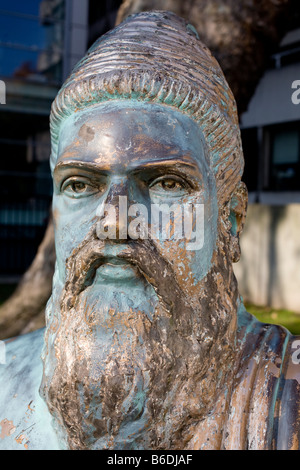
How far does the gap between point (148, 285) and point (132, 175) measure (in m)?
0.35

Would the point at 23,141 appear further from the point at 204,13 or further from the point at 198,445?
the point at 198,445

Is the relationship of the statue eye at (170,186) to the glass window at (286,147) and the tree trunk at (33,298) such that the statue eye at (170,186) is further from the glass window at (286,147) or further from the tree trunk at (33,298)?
the glass window at (286,147)

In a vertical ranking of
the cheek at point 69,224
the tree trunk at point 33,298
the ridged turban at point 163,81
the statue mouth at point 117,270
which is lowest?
the tree trunk at point 33,298

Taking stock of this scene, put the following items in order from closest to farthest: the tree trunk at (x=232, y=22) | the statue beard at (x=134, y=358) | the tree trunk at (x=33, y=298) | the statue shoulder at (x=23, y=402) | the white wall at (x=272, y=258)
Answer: the statue beard at (x=134, y=358)
the statue shoulder at (x=23, y=402)
the tree trunk at (x=232, y=22)
the tree trunk at (x=33, y=298)
the white wall at (x=272, y=258)

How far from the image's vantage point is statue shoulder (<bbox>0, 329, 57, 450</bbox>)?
189cm

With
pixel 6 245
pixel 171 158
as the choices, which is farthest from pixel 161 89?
pixel 6 245

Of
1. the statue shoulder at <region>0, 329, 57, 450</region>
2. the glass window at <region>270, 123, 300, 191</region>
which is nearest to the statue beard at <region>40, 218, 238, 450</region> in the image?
the statue shoulder at <region>0, 329, 57, 450</region>

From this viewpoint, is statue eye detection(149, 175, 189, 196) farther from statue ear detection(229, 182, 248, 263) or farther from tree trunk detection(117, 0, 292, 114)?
tree trunk detection(117, 0, 292, 114)

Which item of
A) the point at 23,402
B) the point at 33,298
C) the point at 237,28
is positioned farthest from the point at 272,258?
→ the point at 23,402

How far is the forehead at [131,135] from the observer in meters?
1.72

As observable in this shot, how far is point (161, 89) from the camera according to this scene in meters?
1.77

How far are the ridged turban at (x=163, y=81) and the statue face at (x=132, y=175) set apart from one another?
0.05 metres

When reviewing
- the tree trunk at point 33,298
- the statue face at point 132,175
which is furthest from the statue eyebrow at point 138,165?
the tree trunk at point 33,298

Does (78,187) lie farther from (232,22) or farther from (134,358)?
(232,22)
